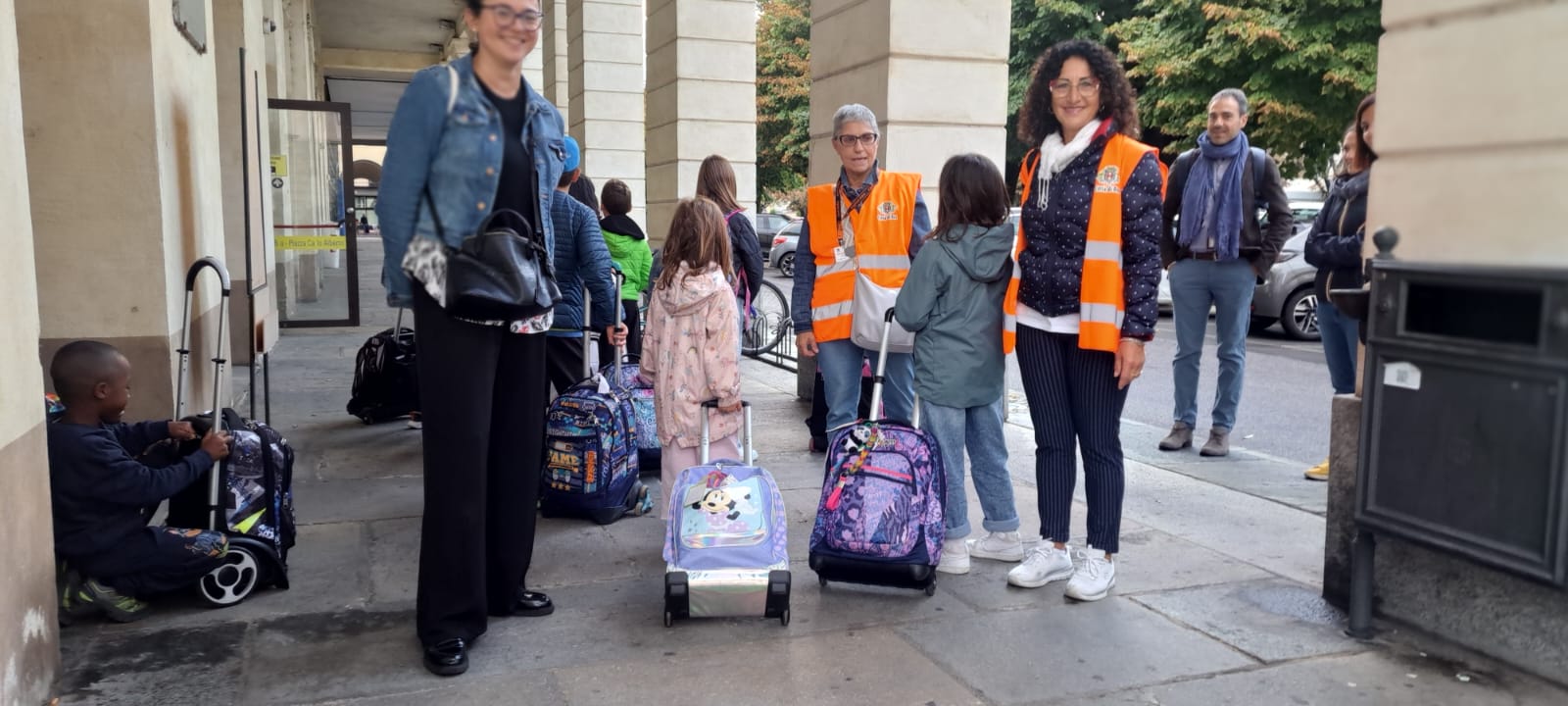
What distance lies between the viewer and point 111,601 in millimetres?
3773

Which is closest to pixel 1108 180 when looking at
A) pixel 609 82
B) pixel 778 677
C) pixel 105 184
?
pixel 778 677

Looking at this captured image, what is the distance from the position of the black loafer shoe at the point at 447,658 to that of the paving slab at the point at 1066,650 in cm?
137

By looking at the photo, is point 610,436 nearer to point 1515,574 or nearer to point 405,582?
point 405,582

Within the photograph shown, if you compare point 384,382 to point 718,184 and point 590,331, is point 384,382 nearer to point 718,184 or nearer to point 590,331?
point 590,331

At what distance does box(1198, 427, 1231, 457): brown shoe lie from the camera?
672 centimetres

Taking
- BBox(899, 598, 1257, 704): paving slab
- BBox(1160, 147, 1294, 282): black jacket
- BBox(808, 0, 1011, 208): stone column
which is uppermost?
BBox(808, 0, 1011, 208): stone column

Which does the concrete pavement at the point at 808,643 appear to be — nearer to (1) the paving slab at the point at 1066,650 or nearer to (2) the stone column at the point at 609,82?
(1) the paving slab at the point at 1066,650

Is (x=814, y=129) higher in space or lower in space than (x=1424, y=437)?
higher

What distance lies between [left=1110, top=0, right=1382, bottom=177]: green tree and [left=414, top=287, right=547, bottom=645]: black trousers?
20.6 m

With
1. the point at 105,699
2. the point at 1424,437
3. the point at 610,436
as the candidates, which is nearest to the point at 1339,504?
the point at 1424,437

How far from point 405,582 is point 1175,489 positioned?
3.67 metres

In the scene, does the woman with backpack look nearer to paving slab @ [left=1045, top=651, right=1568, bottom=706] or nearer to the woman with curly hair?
the woman with curly hair

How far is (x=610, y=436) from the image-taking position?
16.7 feet

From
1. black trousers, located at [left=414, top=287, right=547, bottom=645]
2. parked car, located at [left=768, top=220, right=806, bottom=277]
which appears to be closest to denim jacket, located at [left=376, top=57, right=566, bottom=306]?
black trousers, located at [left=414, top=287, right=547, bottom=645]
